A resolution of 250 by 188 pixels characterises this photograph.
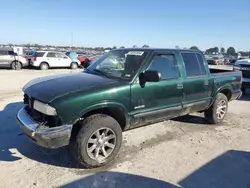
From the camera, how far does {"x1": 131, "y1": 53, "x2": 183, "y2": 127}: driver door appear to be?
4.36 meters

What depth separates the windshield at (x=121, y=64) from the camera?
446 centimetres

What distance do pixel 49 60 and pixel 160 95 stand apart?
56.9ft

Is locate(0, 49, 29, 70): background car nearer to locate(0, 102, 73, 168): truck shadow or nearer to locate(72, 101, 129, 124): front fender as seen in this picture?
locate(0, 102, 73, 168): truck shadow

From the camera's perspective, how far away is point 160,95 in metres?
4.66

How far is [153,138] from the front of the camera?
5301 mm

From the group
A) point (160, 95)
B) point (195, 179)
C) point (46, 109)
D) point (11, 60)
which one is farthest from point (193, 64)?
point (11, 60)

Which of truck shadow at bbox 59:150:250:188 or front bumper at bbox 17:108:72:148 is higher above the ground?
front bumper at bbox 17:108:72:148

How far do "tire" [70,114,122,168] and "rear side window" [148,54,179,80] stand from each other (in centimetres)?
130

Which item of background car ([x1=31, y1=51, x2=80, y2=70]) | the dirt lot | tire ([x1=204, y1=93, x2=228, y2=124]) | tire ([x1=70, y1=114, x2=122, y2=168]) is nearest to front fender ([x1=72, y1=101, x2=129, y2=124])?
tire ([x1=70, y1=114, x2=122, y2=168])

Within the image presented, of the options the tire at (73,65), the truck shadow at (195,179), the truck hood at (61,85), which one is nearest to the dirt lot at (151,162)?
the truck shadow at (195,179)

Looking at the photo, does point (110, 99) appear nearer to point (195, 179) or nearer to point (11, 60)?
point (195, 179)

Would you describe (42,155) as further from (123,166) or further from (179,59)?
(179,59)

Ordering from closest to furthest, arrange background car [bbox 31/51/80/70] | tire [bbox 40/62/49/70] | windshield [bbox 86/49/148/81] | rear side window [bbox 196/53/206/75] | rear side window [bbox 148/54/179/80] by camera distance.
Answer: windshield [bbox 86/49/148/81], rear side window [bbox 148/54/179/80], rear side window [bbox 196/53/206/75], background car [bbox 31/51/80/70], tire [bbox 40/62/49/70]

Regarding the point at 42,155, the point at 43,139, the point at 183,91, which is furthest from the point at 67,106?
the point at 183,91
